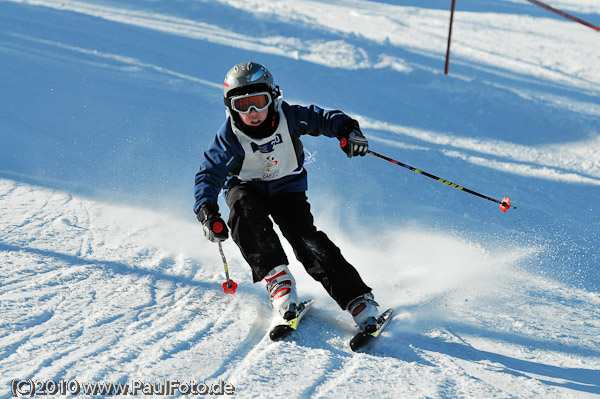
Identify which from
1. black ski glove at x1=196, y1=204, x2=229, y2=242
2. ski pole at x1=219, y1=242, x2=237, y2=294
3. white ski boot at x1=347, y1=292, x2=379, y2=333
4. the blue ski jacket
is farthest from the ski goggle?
white ski boot at x1=347, y1=292, x2=379, y2=333

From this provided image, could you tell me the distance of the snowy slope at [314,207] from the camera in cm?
317

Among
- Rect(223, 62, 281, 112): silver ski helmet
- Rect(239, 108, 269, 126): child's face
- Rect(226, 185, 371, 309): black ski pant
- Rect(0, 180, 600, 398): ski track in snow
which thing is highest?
Rect(223, 62, 281, 112): silver ski helmet

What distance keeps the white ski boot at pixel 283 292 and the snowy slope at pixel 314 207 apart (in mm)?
162

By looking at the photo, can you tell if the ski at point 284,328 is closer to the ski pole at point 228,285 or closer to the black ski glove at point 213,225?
the ski pole at point 228,285

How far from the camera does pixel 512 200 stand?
6.42 m

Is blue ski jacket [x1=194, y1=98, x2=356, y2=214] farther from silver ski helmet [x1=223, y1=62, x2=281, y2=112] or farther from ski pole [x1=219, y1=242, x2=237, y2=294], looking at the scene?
ski pole [x1=219, y1=242, x2=237, y2=294]

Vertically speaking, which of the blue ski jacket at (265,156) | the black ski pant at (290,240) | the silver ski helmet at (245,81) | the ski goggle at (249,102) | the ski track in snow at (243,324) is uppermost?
the silver ski helmet at (245,81)

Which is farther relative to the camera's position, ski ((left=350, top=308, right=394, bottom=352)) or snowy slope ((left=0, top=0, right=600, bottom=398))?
ski ((left=350, top=308, right=394, bottom=352))

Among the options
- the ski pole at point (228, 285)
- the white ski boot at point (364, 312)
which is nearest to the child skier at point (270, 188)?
the white ski boot at point (364, 312)

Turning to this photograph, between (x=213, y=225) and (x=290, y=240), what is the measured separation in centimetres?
59

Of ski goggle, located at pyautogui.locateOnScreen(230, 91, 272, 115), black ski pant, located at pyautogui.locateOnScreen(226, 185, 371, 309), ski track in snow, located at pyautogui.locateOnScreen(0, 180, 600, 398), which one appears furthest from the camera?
ski goggle, located at pyautogui.locateOnScreen(230, 91, 272, 115)

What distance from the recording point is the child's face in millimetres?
3820

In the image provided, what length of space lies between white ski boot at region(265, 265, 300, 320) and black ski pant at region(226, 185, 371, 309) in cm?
5

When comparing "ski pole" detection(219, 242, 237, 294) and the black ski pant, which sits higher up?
the black ski pant
